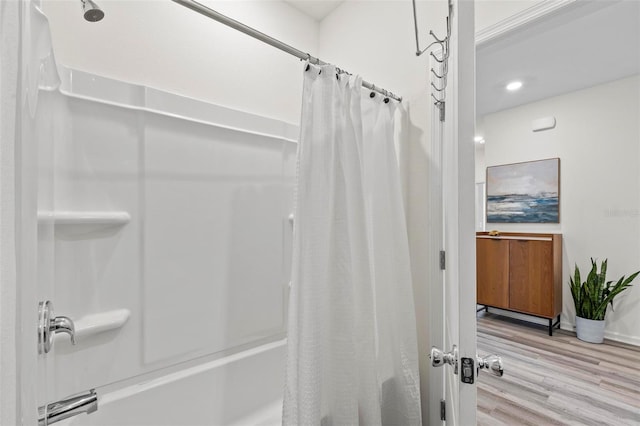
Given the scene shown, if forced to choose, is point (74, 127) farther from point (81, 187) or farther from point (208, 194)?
point (208, 194)

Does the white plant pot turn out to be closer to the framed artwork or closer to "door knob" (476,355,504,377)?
the framed artwork

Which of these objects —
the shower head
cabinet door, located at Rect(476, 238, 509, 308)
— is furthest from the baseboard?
the shower head

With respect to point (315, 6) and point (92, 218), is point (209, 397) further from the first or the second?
point (315, 6)

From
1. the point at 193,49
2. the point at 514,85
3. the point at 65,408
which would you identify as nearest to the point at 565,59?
the point at 514,85

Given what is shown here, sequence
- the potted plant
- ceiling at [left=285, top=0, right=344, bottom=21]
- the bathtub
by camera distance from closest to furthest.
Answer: the bathtub → the potted plant → ceiling at [left=285, top=0, right=344, bottom=21]

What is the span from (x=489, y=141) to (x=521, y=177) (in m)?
0.24

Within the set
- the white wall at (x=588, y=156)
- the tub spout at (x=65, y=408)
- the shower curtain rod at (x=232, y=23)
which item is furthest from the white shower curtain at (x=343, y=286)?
the white wall at (x=588, y=156)

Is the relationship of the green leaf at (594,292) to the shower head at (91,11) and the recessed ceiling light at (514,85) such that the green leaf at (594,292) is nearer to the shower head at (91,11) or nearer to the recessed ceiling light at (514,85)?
the recessed ceiling light at (514,85)

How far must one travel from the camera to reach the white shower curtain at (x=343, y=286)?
39.9 inches

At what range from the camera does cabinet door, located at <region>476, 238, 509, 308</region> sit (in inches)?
56.0

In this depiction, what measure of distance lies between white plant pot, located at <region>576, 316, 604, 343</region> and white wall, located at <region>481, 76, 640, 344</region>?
0.15 m

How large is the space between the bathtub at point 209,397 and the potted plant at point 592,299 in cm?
176

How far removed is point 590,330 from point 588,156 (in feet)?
3.53

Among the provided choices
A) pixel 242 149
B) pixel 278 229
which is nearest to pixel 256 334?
pixel 278 229
